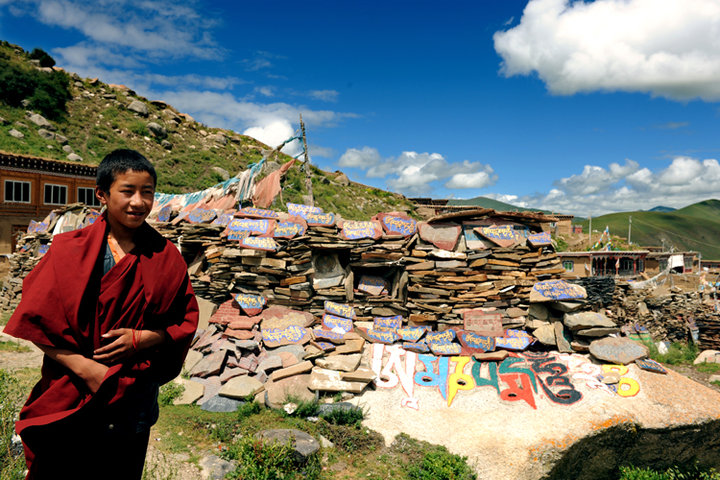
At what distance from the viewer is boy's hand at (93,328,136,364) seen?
1843 millimetres

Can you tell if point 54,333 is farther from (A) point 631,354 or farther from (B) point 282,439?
(A) point 631,354

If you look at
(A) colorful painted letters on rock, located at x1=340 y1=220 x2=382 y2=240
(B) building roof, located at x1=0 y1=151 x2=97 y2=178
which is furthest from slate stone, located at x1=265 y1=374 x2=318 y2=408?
(B) building roof, located at x1=0 y1=151 x2=97 y2=178

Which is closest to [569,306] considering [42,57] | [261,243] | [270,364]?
[270,364]

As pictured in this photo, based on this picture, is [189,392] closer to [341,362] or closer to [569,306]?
[341,362]

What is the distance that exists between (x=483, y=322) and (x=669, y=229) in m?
173

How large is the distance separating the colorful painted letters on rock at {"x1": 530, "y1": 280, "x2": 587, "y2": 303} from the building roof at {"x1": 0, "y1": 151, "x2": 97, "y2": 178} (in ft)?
Answer: 79.0

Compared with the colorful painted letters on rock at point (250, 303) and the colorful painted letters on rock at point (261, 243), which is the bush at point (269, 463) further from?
the colorful painted letters on rock at point (261, 243)

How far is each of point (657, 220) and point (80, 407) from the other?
18900 cm

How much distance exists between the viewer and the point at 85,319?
1.86 meters

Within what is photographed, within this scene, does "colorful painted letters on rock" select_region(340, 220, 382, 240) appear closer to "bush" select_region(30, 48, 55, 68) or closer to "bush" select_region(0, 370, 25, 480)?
"bush" select_region(0, 370, 25, 480)

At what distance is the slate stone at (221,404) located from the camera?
6.38 meters

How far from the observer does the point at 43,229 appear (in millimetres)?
14633

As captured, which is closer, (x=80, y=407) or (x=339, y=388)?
(x=80, y=407)

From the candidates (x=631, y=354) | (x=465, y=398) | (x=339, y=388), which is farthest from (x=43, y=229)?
Result: (x=631, y=354)
